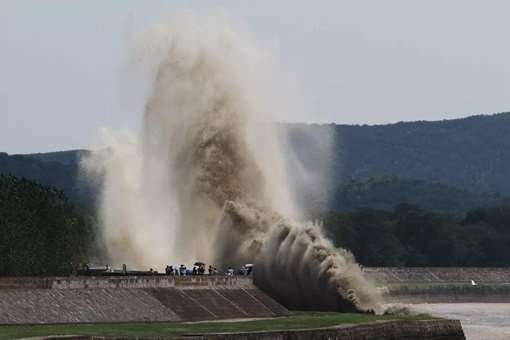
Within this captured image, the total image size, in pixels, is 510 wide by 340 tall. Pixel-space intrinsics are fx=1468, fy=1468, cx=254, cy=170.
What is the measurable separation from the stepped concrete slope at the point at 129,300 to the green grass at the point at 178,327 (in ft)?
6.01

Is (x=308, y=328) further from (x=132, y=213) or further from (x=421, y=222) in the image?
(x=421, y=222)

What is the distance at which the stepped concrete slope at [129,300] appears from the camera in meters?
51.9

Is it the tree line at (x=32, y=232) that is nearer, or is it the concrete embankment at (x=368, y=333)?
the concrete embankment at (x=368, y=333)

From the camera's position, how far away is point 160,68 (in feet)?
279

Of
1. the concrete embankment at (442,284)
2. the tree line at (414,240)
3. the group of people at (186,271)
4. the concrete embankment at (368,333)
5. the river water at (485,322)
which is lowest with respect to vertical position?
the concrete embankment at (368,333)

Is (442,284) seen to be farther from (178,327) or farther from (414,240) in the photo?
(178,327)

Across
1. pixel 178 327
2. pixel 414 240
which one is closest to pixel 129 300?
pixel 178 327

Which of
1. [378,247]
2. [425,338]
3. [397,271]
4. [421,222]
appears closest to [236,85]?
[425,338]

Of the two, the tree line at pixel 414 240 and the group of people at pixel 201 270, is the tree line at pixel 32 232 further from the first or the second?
the tree line at pixel 414 240

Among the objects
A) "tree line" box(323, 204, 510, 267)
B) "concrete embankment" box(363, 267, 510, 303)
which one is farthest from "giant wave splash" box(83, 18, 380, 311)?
"tree line" box(323, 204, 510, 267)

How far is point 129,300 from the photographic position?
185ft

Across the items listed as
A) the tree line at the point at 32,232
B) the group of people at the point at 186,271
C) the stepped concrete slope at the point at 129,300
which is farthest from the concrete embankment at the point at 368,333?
the tree line at the point at 32,232

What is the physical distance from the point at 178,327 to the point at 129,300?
5.84 m

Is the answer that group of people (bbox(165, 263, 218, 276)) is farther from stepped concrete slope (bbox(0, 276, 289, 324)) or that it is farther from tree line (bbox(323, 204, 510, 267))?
tree line (bbox(323, 204, 510, 267))
